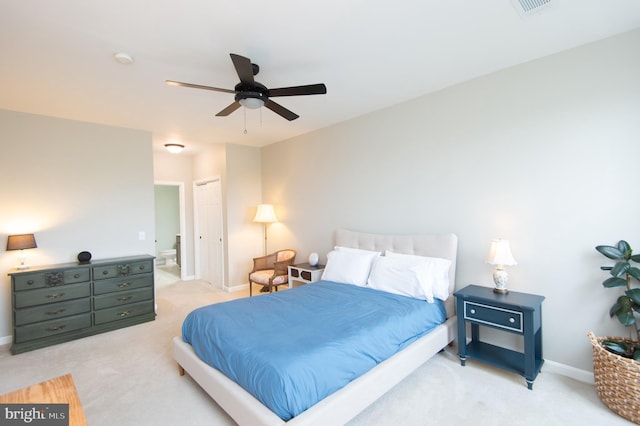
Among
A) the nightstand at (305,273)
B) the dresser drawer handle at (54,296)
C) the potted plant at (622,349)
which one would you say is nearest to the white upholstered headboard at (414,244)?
the nightstand at (305,273)

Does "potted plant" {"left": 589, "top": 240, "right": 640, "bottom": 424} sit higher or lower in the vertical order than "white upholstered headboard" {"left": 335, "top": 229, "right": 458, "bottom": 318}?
lower

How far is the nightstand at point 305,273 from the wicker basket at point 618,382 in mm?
2983

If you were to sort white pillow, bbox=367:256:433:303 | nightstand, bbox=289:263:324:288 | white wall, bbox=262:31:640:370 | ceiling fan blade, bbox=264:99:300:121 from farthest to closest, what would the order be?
1. nightstand, bbox=289:263:324:288
2. white pillow, bbox=367:256:433:303
3. ceiling fan blade, bbox=264:99:300:121
4. white wall, bbox=262:31:640:370

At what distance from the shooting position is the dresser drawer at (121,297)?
3748mm

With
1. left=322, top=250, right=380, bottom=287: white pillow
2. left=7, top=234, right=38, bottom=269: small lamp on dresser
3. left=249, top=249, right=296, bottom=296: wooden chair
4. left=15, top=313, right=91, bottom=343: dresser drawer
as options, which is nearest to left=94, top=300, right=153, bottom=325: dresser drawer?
left=15, top=313, right=91, bottom=343: dresser drawer

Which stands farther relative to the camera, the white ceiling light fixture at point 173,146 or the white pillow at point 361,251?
the white ceiling light fixture at point 173,146

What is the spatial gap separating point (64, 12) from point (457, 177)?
3.62 m

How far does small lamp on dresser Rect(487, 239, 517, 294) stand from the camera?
8.71ft

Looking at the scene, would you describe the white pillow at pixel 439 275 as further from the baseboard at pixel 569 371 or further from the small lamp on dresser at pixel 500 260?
the baseboard at pixel 569 371

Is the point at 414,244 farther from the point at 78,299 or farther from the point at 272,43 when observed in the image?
the point at 78,299

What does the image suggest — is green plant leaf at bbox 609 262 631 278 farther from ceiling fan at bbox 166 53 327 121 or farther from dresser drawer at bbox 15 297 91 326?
dresser drawer at bbox 15 297 91 326

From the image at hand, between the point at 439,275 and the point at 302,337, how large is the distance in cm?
166

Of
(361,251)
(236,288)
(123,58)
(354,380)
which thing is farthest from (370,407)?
(236,288)

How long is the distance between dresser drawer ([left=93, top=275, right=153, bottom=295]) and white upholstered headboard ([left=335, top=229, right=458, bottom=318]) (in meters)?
2.82
